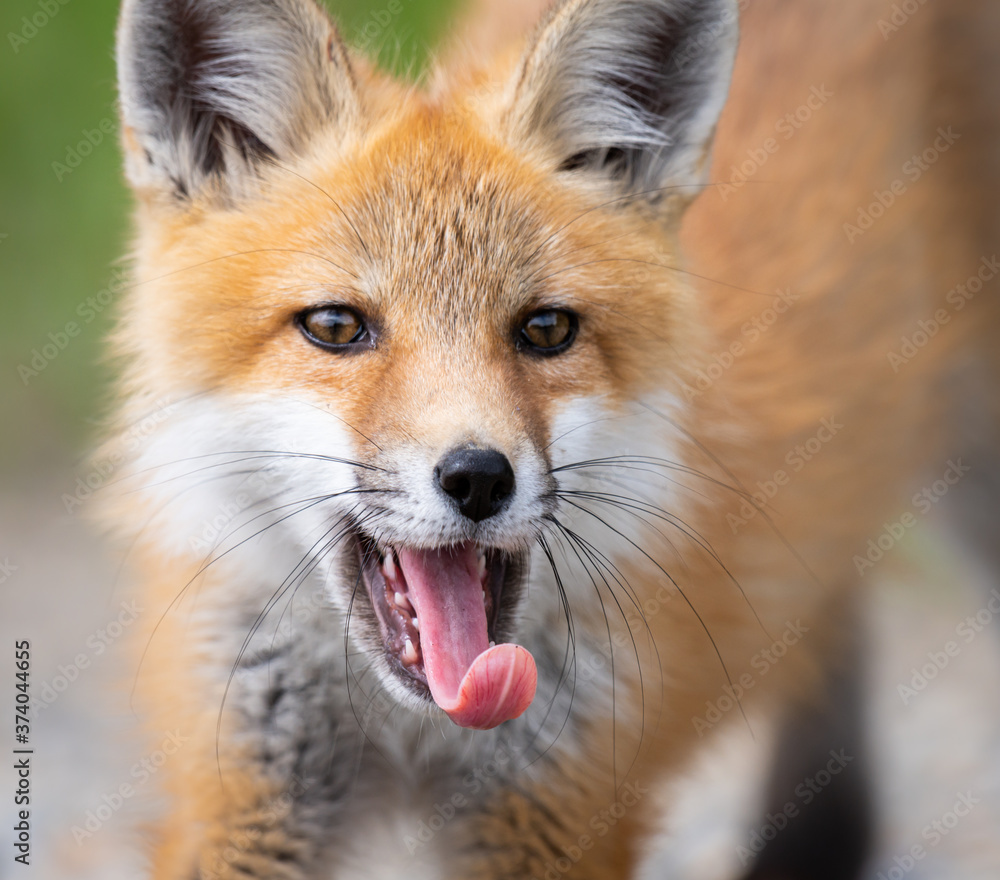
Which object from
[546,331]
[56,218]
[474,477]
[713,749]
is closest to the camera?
[474,477]

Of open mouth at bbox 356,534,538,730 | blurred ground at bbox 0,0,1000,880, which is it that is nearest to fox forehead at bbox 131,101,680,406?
open mouth at bbox 356,534,538,730

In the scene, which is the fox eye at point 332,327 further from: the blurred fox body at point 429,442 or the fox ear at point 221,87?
the fox ear at point 221,87

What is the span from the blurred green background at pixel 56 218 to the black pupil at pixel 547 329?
156cm

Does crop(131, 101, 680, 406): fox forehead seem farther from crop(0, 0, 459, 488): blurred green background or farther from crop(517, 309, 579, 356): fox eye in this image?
crop(0, 0, 459, 488): blurred green background

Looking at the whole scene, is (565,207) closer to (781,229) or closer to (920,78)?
(781,229)

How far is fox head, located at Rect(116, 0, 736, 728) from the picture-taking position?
1.54 metres

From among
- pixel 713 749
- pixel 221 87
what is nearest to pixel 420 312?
pixel 221 87

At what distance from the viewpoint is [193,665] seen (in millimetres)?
1895

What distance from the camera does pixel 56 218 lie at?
11.6ft

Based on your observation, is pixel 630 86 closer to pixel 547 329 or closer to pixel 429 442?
pixel 547 329

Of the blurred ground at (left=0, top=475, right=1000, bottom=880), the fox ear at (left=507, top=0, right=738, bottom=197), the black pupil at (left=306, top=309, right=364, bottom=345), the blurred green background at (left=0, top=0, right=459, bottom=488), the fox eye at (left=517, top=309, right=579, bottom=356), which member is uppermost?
the blurred green background at (left=0, top=0, right=459, bottom=488)

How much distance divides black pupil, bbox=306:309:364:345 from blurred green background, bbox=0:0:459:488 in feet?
4.77

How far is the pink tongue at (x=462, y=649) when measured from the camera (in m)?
1.47

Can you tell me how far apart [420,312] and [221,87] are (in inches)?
25.3
